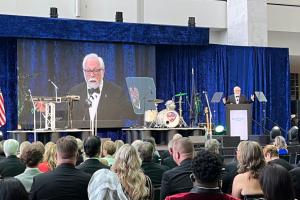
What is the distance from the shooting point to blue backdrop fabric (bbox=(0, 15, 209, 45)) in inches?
482

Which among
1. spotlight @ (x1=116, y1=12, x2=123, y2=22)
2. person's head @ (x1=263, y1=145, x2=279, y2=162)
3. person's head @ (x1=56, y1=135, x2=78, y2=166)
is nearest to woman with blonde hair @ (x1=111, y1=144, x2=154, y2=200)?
person's head @ (x1=56, y1=135, x2=78, y2=166)

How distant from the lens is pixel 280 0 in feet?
57.1

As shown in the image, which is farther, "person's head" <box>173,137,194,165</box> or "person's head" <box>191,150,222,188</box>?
"person's head" <box>173,137,194,165</box>

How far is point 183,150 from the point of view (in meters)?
3.50

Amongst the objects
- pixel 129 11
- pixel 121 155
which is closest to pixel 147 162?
pixel 121 155

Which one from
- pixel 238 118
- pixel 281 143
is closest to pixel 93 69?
pixel 238 118

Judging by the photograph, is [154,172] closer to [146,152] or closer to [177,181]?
[146,152]

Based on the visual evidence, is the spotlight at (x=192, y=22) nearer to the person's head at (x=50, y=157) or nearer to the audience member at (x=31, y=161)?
the person's head at (x=50, y=157)

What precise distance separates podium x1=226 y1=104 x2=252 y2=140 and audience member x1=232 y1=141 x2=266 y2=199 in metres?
9.20

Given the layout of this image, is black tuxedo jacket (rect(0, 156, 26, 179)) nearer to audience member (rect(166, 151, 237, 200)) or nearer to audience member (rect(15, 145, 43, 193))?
audience member (rect(15, 145, 43, 193))

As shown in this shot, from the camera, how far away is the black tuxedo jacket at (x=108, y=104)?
13270 millimetres

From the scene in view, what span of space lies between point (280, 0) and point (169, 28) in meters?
5.79

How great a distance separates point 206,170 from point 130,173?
98cm

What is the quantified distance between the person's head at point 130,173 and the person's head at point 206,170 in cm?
91
